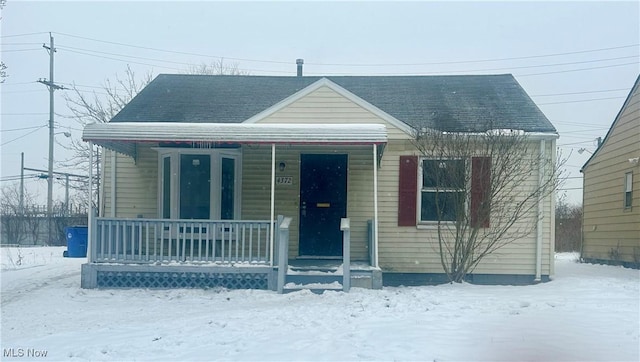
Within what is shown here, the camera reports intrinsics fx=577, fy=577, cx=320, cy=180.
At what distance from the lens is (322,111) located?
38.0 feet

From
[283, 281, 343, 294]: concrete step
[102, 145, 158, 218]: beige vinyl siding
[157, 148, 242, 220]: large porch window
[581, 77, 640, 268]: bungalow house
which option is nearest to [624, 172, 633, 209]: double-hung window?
[581, 77, 640, 268]: bungalow house

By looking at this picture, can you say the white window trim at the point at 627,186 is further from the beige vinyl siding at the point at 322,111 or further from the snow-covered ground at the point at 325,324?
the beige vinyl siding at the point at 322,111

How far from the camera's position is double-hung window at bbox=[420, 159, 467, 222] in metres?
10.6

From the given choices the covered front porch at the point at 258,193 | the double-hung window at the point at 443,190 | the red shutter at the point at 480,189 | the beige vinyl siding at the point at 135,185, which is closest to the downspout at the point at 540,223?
the double-hung window at the point at 443,190

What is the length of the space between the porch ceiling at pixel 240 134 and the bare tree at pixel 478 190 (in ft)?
5.66

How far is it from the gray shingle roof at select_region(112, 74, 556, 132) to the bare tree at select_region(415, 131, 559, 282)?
0.53m

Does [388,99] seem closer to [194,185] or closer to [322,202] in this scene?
[322,202]

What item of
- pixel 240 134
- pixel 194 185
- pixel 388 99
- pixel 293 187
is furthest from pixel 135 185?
pixel 388 99

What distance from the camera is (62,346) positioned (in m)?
6.33

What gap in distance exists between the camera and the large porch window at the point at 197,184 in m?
11.6

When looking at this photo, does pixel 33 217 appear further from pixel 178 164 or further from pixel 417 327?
pixel 417 327

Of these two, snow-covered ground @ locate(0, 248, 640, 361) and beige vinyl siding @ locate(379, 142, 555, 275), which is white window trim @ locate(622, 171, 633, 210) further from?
snow-covered ground @ locate(0, 248, 640, 361)

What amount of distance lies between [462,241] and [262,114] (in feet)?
15.0

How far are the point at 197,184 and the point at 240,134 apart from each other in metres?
2.47
